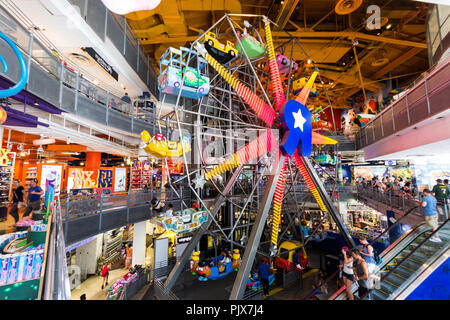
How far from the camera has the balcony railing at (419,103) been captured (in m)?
6.43

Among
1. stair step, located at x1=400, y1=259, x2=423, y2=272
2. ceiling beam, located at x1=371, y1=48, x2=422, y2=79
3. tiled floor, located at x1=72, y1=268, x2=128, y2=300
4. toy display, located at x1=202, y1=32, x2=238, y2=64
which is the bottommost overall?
tiled floor, located at x1=72, y1=268, x2=128, y2=300

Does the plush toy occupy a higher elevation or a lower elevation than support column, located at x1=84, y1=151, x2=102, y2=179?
lower

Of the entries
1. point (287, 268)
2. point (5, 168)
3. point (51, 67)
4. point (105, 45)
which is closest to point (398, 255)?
point (287, 268)

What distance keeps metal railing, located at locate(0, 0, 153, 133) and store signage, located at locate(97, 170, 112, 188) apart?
6.03 meters

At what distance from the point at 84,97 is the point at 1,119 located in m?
3.98

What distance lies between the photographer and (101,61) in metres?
9.54

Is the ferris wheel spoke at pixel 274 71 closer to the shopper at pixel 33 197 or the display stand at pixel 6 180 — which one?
the shopper at pixel 33 197

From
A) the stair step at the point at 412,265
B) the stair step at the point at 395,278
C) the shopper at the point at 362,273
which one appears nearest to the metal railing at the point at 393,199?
the stair step at the point at 412,265

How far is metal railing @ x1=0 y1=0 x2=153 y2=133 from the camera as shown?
4293 mm

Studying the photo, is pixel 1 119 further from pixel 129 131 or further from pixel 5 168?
pixel 5 168

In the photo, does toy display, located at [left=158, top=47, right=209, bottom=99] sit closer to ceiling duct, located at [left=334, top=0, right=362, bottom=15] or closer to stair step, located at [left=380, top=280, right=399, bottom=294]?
stair step, located at [left=380, top=280, right=399, bottom=294]

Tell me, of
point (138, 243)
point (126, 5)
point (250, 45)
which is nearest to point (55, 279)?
point (126, 5)

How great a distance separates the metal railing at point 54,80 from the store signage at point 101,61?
1177 millimetres

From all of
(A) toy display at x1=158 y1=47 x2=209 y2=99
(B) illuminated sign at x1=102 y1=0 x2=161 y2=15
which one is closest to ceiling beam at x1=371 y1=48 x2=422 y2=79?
(A) toy display at x1=158 y1=47 x2=209 y2=99
